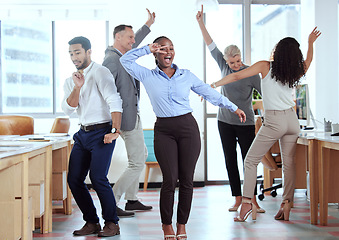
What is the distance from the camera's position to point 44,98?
731 cm

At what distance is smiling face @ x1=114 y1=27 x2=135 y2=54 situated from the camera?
459 centimetres

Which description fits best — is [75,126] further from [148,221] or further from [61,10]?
[148,221]

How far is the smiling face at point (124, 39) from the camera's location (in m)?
4.59

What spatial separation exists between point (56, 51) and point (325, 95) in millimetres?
3742

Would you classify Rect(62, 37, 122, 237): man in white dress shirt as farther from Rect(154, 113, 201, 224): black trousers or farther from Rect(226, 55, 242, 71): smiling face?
Rect(226, 55, 242, 71): smiling face

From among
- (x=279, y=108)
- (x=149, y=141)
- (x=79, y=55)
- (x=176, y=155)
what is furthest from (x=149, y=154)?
(x=176, y=155)

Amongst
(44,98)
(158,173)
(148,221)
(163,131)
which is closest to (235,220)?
(148,221)

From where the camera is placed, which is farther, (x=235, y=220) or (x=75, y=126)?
(x=75, y=126)

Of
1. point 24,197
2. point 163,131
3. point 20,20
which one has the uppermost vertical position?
point 20,20

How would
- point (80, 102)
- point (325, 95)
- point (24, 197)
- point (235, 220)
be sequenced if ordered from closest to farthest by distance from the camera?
point (24, 197), point (80, 102), point (235, 220), point (325, 95)

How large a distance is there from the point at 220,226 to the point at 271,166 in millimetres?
1554

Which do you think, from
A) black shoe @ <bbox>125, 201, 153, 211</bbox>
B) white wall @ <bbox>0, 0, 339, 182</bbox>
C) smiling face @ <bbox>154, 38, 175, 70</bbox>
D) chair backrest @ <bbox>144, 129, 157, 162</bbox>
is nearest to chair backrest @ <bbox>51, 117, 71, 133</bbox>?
white wall @ <bbox>0, 0, 339, 182</bbox>

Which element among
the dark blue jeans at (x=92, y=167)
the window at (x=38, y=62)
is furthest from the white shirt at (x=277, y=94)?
the window at (x=38, y=62)

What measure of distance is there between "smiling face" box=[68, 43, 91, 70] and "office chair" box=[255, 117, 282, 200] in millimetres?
2166
